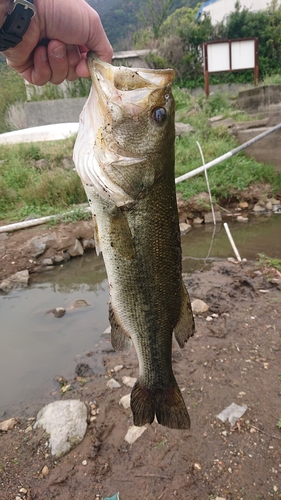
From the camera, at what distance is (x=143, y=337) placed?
79.5 inches

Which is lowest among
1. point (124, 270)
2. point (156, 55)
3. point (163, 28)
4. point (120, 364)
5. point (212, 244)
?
point (212, 244)

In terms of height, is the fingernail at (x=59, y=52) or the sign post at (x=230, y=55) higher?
the sign post at (x=230, y=55)

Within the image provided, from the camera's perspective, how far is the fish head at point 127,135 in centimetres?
162

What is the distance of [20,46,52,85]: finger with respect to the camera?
7.04ft

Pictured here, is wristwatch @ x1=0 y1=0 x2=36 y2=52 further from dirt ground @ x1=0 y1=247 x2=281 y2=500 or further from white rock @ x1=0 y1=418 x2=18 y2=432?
white rock @ x1=0 y1=418 x2=18 y2=432

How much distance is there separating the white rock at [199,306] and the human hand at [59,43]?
3224mm

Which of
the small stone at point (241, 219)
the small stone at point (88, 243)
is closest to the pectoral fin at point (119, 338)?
the small stone at point (88, 243)

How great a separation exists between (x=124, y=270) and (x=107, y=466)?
6.18 feet

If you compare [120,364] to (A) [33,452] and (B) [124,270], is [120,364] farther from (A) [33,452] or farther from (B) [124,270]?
(B) [124,270]

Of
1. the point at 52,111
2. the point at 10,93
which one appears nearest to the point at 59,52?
the point at 52,111

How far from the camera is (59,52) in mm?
2092

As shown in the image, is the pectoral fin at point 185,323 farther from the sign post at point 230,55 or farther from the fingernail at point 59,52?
the sign post at point 230,55

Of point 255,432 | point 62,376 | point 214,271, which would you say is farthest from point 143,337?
point 214,271

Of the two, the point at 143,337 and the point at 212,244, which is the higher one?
the point at 143,337
